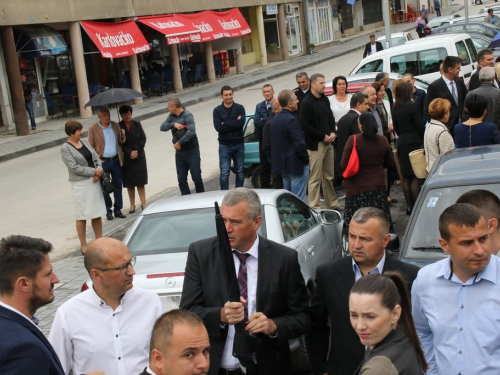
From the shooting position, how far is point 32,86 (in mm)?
27438

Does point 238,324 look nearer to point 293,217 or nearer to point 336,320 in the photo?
point 336,320

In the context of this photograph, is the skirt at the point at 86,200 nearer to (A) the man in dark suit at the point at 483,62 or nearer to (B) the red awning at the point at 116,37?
(A) the man in dark suit at the point at 483,62

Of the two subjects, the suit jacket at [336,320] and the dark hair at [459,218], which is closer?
the dark hair at [459,218]

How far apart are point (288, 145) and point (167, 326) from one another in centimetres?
791

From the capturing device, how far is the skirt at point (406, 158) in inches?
435

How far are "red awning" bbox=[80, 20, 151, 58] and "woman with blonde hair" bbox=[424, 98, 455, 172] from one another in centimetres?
2014

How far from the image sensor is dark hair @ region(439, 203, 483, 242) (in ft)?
13.3

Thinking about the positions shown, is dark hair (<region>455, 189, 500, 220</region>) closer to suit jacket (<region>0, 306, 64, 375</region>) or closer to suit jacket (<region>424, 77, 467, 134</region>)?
suit jacket (<region>0, 306, 64, 375</region>)

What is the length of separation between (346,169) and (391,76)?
332 inches

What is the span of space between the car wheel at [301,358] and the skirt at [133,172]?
6.96 m

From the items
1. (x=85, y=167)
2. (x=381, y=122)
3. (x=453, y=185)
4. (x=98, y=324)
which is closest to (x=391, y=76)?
(x=381, y=122)

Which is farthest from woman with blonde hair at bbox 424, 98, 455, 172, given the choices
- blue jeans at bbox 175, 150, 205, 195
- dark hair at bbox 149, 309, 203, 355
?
dark hair at bbox 149, 309, 203, 355

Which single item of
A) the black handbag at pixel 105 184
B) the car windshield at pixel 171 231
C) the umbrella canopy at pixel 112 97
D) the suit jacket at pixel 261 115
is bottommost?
the black handbag at pixel 105 184

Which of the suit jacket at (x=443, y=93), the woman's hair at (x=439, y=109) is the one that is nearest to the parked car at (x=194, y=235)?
→ the woman's hair at (x=439, y=109)
